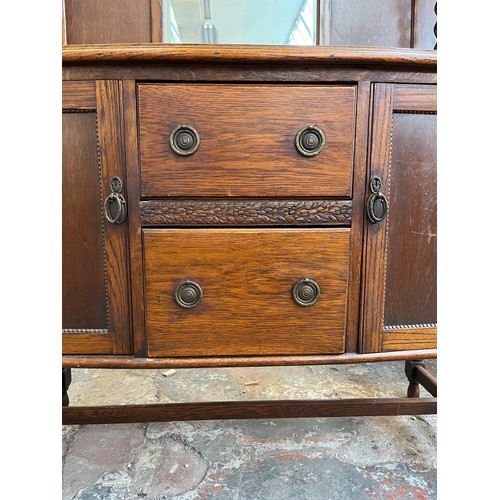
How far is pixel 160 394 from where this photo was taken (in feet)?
4.40

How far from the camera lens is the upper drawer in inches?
26.0

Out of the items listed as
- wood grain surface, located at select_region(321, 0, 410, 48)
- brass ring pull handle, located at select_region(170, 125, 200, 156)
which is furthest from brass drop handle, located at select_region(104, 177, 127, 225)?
wood grain surface, located at select_region(321, 0, 410, 48)

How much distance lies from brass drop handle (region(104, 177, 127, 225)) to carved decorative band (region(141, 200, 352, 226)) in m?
0.04

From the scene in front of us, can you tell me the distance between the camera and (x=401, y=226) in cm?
72

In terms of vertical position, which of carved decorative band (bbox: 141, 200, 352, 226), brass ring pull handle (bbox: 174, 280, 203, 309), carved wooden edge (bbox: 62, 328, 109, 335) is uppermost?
carved decorative band (bbox: 141, 200, 352, 226)

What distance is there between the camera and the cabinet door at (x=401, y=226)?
0.69 meters

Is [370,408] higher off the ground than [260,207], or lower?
lower

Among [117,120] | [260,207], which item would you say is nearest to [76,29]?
[117,120]

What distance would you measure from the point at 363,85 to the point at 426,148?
18 centimetres

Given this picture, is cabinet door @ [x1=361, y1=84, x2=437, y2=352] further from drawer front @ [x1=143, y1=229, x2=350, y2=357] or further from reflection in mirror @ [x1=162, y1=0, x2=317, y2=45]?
reflection in mirror @ [x1=162, y1=0, x2=317, y2=45]

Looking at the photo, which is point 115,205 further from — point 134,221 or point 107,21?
point 107,21

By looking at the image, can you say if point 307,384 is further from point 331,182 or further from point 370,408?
point 331,182

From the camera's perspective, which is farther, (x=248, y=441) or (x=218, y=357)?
(x=248, y=441)

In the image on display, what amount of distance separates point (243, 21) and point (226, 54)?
18.8 inches
